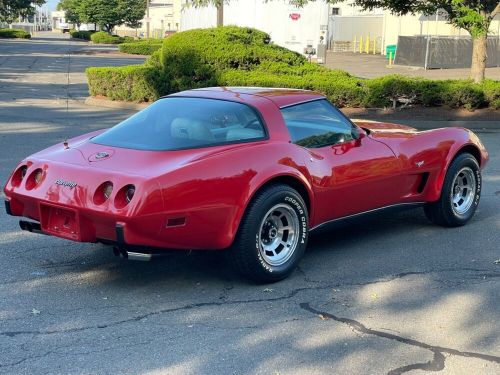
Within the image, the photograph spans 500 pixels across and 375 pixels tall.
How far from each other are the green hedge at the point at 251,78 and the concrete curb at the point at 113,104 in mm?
244

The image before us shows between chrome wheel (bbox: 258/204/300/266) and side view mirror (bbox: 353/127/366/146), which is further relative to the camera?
side view mirror (bbox: 353/127/366/146)

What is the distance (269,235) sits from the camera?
559 centimetres

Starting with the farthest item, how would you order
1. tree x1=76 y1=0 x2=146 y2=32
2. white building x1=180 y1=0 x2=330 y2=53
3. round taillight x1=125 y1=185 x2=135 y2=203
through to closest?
tree x1=76 y1=0 x2=146 y2=32
white building x1=180 y1=0 x2=330 y2=53
round taillight x1=125 y1=185 x2=135 y2=203

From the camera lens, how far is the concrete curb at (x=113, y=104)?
18266 millimetres

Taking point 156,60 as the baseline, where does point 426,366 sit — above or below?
below

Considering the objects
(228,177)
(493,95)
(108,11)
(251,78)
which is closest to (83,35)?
(108,11)

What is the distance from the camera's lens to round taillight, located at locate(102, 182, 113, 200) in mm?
4969

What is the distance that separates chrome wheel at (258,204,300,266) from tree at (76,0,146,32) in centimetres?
9256

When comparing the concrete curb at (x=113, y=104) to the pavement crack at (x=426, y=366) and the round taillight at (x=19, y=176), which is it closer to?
the round taillight at (x=19, y=176)

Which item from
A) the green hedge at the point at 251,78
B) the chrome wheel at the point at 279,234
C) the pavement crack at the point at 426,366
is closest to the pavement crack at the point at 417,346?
the pavement crack at the point at 426,366

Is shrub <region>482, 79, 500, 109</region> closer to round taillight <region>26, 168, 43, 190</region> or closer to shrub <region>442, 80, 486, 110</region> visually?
shrub <region>442, 80, 486, 110</region>

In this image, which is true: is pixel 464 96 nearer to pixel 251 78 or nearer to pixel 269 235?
pixel 251 78

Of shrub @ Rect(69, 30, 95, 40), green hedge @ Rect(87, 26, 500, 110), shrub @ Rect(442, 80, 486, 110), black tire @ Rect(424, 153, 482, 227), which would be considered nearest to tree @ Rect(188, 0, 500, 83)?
green hedge @ Rect(87, 26, 500, 110)

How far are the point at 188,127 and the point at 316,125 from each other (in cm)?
113
